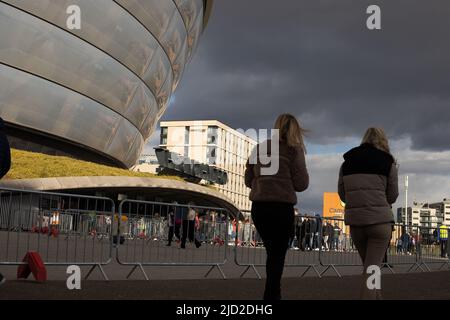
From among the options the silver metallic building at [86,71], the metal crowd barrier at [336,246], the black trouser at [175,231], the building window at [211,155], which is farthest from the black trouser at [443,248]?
the building window at [211,155]

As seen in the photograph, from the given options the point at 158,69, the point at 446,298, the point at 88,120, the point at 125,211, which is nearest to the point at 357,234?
the point at 446,298

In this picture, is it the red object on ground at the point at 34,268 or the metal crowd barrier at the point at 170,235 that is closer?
the red object on ground at the point at 34,268

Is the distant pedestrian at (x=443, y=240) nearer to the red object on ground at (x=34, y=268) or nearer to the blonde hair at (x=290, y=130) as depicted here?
the red object on ground at (x=34, y=268)

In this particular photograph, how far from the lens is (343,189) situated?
692 centimetres

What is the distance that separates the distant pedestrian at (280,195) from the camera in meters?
6.41

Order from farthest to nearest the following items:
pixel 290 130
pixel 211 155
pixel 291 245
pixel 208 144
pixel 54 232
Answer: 1. pixel 211 155
2. pixel 208 144
3. pixel 291 245
4. pixel 54 232
5. pixel 290 130

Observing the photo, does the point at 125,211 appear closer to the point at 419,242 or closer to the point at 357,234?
the point at 357,234

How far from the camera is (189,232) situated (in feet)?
41.9

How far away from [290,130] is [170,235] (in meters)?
6.31

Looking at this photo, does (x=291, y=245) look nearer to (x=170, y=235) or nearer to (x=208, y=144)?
(x=170, y=235)

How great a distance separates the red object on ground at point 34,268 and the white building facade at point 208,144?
5225 inches

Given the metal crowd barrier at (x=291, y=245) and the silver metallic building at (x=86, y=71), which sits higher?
the silver metallic building at (x=86, y=71)

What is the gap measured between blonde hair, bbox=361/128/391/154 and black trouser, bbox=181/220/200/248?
5.78 meters

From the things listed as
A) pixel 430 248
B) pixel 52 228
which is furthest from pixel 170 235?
pixel 430 248
